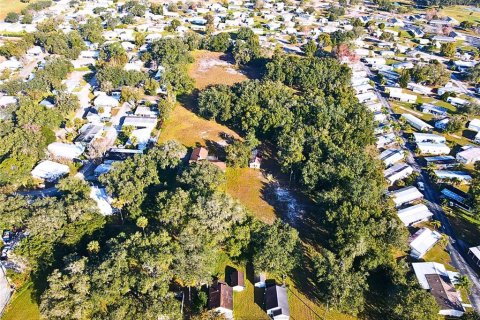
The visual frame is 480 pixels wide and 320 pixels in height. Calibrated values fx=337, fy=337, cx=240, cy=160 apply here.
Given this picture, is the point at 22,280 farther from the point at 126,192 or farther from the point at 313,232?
the point at 313,232

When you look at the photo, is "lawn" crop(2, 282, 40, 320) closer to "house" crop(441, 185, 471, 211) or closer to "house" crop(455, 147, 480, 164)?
"house" crop(441, 185, 471, 211)

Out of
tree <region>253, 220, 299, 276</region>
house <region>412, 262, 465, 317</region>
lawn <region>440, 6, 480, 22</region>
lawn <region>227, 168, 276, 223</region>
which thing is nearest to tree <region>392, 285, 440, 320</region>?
house <region>412, 262, 465, 317</region>

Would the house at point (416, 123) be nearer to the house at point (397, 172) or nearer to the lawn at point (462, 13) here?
the house at point (397, 172)

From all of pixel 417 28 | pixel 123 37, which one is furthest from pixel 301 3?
pixel 123 37

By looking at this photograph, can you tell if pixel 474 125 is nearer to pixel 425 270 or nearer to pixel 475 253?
pixel 475 253

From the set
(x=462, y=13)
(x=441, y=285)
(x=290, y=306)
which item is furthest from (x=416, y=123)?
(x=462, y=13)

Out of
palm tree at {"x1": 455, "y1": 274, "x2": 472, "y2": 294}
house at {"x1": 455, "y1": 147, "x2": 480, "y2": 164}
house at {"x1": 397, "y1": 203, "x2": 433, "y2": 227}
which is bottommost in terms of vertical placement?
house at {"x1": 397, "y1": 203, "x2": 433, "y2": 227}
